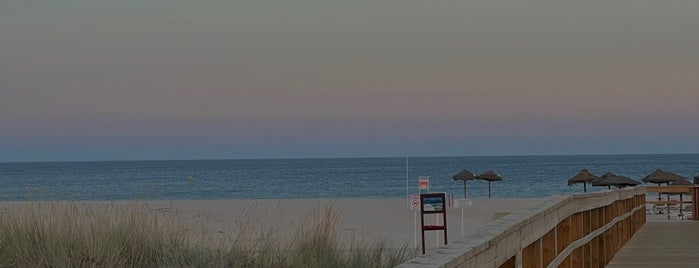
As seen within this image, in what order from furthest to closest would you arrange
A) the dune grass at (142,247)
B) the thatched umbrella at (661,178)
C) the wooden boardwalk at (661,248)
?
1. the thatched umbrella at (661,178)
2. the wooden boardwalk at (661,248)
3. the dune grass at (142,247)

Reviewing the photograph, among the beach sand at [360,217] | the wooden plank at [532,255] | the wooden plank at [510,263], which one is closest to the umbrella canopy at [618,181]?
the beach sand at [360,217]

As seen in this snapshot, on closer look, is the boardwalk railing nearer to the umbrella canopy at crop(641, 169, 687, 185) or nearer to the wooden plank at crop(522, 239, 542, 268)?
the wooden plank at crop(522, 239, 542, 268)

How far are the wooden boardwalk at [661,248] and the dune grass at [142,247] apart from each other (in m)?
2.39

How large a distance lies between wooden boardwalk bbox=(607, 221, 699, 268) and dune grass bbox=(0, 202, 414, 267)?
2.39m

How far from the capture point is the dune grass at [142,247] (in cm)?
968

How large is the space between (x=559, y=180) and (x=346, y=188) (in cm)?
2057

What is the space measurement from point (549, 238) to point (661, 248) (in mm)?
6320

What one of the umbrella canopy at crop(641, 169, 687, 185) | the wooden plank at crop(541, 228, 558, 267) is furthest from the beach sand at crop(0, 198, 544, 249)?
the wooden plank at crop(541, 228, 558, 267)

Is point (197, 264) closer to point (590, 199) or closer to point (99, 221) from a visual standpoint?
point (99, 221)

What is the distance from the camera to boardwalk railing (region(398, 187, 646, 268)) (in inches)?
145

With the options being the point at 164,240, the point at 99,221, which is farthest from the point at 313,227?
the point at 99,221

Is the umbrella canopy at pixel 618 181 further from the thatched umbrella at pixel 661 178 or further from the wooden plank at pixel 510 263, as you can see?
the wooden plank at pixel 510 263

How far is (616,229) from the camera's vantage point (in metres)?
11.2

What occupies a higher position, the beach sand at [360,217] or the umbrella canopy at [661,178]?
the umbrella canopy at [661,178]
